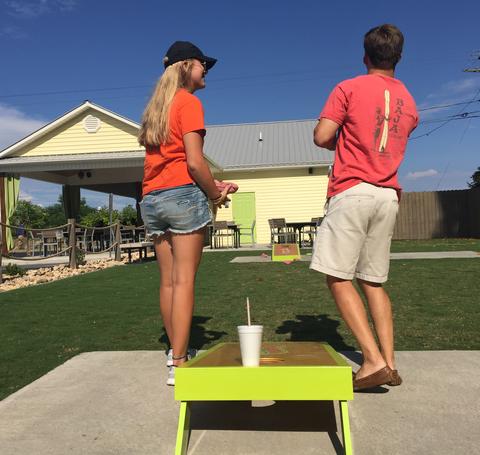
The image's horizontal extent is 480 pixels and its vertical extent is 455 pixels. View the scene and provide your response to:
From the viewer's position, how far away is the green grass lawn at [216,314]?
3.69 meters

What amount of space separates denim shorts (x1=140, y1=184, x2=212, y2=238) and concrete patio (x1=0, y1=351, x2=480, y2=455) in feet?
2.93

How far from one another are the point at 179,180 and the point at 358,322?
122cm

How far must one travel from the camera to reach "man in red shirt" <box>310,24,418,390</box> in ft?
8.00

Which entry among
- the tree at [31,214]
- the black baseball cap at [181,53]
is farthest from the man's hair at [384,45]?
the tree at [31,214]

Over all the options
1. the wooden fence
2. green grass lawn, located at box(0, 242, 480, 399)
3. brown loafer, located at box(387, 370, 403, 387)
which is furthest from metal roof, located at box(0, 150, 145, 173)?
brown loafer, located at box(387, 370, 403, 387)

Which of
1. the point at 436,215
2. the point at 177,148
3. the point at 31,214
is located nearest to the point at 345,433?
the point at 177,148

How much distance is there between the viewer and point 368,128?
2463 mm

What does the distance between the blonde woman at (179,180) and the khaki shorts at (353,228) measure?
684 millimetres

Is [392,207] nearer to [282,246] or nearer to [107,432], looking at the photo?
[107,432]

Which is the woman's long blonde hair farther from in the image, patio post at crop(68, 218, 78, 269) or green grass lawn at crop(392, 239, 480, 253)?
green grass lawn at crop(392, 239, 480, 253)

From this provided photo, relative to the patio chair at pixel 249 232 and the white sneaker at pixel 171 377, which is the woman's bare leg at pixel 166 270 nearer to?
the white sneaker at pixel 171 377

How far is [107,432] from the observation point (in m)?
2.06

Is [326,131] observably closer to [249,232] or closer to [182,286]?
[182,286]

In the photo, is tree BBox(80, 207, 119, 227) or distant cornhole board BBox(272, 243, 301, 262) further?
tree BBox(80, 207, 119, 227)
